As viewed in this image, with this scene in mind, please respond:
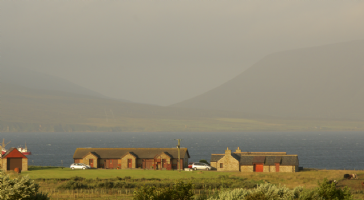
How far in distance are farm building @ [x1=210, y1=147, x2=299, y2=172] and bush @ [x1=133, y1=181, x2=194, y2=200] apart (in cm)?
5249

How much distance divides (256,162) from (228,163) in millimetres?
5431

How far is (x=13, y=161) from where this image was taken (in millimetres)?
80375

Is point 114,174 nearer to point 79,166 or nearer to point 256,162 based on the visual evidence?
point 79,166

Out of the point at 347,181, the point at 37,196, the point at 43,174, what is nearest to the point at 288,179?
the point at 347,181

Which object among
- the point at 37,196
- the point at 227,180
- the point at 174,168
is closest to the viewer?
the point at 37,196

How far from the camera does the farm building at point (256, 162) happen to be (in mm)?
83000

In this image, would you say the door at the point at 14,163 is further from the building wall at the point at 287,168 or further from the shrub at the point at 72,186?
the building wall at the point at 287,168

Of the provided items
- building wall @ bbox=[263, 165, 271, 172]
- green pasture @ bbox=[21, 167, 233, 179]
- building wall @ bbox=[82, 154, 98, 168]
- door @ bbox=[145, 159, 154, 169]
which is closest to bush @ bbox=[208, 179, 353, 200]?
green pasture @ bbox=[21, 167, 233, 179]

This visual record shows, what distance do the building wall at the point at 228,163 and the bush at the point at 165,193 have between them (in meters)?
53.1

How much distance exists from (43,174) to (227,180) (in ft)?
101

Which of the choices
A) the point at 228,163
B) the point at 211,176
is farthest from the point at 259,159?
the point at 211,176

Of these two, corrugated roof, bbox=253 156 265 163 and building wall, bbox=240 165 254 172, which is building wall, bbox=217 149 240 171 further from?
corrugated roof, bbox=253 156 265 163

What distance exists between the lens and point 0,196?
3108cm

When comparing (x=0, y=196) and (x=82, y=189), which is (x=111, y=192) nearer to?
(x=82, y=189)
